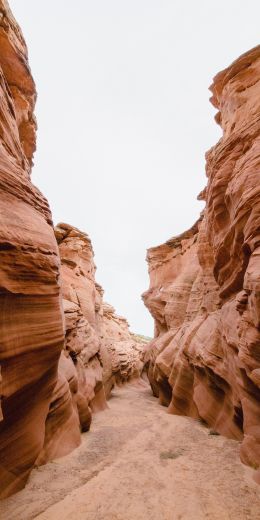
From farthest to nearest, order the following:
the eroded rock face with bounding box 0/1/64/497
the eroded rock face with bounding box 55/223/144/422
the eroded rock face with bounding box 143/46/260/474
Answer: the eroded rock face with bounding box 55/223/144/422, the eroded rock face with bounding box 143/46/260/474, the eroded rock face with bounding box 0/1/64/497

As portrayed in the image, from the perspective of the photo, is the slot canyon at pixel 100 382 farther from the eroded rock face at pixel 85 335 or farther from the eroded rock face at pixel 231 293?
the eroded rock face at pixel 85 335

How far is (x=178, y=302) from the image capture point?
21.9m

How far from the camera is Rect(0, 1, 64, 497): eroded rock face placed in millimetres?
5070

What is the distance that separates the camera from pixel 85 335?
51.7ft

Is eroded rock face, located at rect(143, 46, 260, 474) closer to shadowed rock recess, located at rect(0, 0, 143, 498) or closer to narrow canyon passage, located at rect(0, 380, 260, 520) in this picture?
narrow canyon passage, located at rect(0, 380, 260, 520)

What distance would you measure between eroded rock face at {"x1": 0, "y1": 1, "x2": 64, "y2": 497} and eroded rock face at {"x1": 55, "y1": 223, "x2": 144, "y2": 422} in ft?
16.6

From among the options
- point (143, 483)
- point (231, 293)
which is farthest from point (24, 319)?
point (231, 293)

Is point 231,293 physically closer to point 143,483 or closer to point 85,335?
point 143,483

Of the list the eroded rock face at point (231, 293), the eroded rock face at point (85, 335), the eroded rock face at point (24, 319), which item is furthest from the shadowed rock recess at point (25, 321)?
the eroded rock face at point (231, 293)

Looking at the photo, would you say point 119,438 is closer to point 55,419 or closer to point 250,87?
point 55,419

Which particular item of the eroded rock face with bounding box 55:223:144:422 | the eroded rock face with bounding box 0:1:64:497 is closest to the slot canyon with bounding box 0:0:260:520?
the eroded rock face with bounding box 0:1:64:497

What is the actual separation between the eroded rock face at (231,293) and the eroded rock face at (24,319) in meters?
5.23

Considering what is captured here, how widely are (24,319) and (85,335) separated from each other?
35.7ft

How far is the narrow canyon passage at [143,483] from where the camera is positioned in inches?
203
